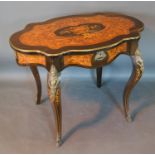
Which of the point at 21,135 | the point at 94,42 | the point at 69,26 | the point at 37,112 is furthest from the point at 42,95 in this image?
the point at 94,42

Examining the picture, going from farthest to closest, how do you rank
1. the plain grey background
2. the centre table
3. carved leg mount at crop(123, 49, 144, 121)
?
the plain grey background < carved leg mount at crop(123, 49, 144, 121) < the centre table

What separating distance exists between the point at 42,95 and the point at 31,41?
1.93ft

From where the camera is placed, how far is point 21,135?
1587mm

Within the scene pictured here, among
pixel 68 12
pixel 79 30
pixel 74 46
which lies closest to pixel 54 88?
pixel 74 46

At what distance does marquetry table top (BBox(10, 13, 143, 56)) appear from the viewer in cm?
133

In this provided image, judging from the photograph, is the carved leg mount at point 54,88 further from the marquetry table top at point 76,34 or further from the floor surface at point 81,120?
the floor surface at point 81,120

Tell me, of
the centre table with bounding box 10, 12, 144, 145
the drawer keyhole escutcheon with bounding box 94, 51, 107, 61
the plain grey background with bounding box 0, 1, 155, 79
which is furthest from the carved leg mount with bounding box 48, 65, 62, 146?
the plain grey background with bounding box 0, 1, 155, 79

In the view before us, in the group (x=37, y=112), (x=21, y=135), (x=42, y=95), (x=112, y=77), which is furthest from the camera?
(x=112, y=77)

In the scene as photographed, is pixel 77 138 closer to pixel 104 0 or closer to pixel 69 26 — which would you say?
pixel 69 26

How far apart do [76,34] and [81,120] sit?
0.49 meters

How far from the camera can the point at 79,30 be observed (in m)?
1.53

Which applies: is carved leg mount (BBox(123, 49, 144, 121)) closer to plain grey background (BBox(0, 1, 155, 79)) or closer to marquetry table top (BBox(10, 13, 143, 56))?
marquetry table top (BBox(10, 13, 143, 56))

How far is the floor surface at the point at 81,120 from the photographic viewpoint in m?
1.50

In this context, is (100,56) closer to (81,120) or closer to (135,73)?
(135,73)
